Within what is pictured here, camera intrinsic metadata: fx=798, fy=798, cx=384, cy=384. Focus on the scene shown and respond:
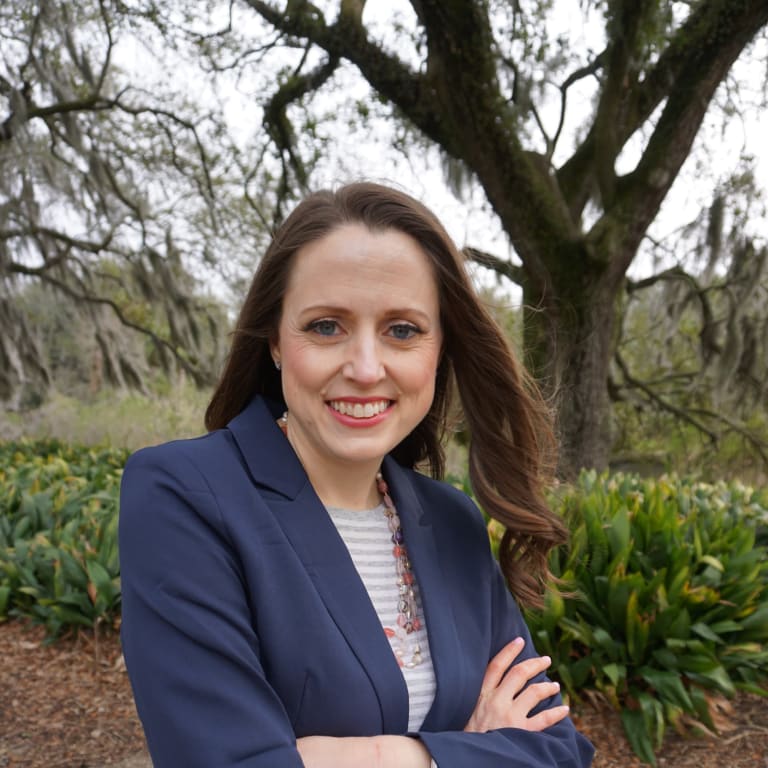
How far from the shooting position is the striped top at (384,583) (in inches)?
57.2

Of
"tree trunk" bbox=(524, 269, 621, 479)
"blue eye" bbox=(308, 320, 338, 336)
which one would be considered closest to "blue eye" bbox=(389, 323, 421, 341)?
"blue eye" bbox=(308, 320, 338, 336)

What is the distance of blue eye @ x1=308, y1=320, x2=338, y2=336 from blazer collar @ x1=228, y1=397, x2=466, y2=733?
0.73ft

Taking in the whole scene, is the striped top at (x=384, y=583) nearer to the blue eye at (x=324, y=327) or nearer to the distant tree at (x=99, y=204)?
the blue eye at (x=324, y=327)

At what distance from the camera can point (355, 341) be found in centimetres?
146

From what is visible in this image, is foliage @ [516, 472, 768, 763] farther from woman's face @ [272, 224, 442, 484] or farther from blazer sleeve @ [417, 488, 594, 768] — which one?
woman's face @ [272, 224, 442, 484]

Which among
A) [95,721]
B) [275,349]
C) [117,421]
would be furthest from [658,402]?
[275,349]

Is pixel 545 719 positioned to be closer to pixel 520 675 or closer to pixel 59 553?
pixel 520 675

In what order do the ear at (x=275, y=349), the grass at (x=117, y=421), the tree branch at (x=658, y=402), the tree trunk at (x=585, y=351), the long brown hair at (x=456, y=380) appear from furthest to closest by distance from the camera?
the grass at (x=117, y=421) → the tree branch at (x=658, y=402) → the tree trunk at (x=585, y=351) → the ear at (x=275, y=349) → the long brown hair at (x=456, y=380)

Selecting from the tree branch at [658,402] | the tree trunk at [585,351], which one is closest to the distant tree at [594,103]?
the tree trunk at [585,351]

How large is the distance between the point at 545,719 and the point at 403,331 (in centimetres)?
83

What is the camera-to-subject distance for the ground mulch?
327 centimetres

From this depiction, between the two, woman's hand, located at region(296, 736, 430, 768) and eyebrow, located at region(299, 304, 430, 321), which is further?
eyebrow, located at region(299, 304, 430, 321)

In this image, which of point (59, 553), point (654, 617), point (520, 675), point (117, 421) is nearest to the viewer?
point (520, 675)

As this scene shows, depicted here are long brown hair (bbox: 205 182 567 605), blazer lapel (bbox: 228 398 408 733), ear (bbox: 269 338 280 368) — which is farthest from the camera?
ear (bbox: 269 338 280 368)
